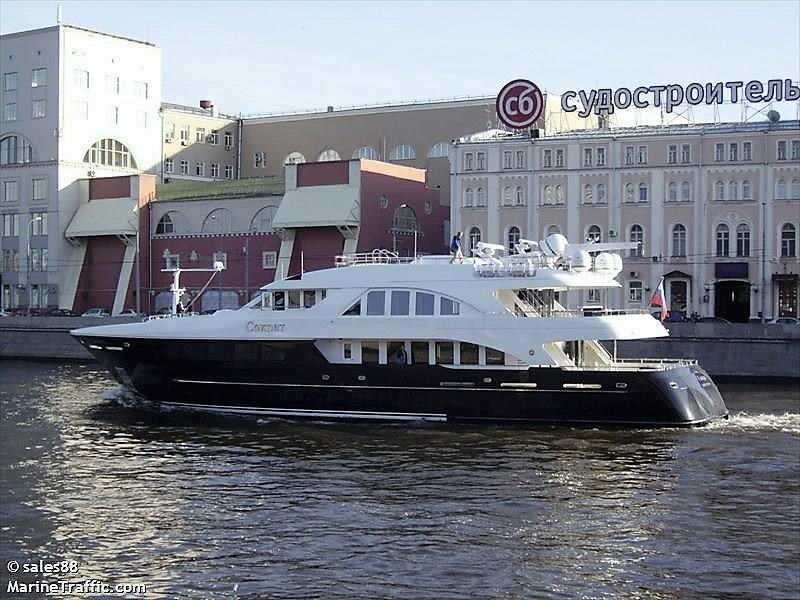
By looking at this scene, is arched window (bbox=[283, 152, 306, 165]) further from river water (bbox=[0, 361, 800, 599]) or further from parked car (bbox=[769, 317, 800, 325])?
river water (bbox=[0, 361, 800, 599])

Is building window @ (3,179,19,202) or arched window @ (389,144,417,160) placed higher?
arched window @ (389,144,417,160)

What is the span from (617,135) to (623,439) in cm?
3672

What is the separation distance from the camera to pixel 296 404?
112ft

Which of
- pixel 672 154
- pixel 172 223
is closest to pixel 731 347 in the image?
pixel 672 154

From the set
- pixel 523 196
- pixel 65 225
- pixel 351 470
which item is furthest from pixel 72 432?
pixel 65 225

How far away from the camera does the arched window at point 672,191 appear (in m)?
62.5

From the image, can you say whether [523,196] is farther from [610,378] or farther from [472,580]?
[472,580]

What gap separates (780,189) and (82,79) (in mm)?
49970

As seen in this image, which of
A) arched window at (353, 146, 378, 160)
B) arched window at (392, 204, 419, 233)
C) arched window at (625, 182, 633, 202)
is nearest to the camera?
arched window at (625, 182, 633, 202)

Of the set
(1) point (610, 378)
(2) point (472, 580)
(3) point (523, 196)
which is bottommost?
(2) point (472, 580)

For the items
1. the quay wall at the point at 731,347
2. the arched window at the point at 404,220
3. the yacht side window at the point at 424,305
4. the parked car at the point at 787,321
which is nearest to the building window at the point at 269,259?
the arched window at the point at 404,220

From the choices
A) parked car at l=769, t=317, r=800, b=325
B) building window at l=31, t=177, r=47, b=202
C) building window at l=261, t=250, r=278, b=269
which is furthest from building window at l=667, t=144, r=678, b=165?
building window at l=31, t=177, r=47, b=202

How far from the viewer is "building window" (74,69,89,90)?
8244cm

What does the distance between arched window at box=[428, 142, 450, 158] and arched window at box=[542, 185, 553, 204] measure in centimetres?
1561
